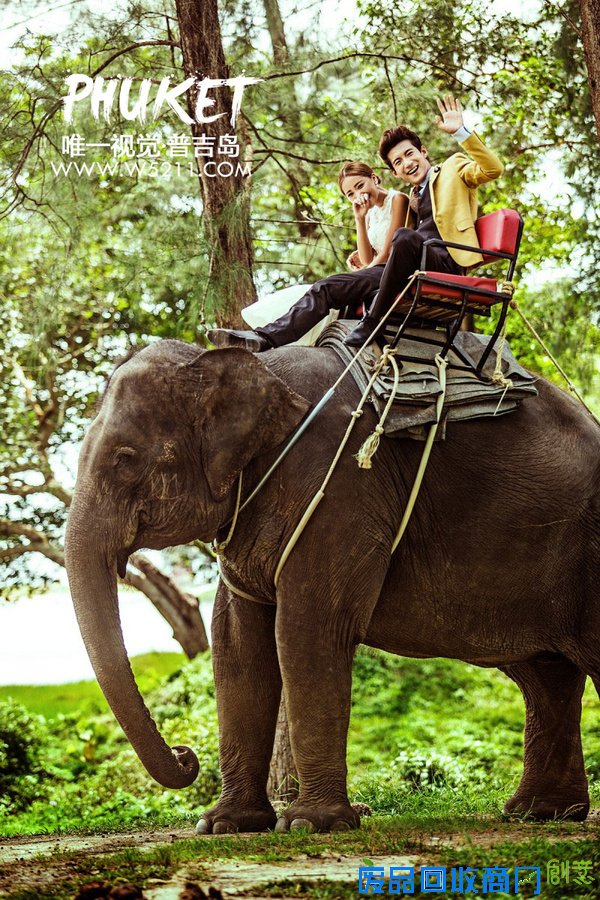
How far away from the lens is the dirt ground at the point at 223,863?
10.5ft

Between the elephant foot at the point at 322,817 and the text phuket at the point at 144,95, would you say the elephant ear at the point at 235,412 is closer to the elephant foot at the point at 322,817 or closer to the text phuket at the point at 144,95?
the elephant foot at the point at 322,817

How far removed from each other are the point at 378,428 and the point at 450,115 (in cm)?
135

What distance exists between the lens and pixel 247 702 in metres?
4.90

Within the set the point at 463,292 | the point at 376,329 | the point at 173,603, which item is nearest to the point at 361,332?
the point at 376,329

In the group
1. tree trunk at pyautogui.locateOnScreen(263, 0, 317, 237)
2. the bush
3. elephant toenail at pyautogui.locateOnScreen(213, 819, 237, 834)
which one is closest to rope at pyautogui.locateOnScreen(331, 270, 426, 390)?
elephant toenail at pyautogui.locateOnScreen(213, 819, 237, 834)

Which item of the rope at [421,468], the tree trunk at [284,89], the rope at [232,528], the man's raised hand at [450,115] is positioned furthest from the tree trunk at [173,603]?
the man's raised hand at [450,115]

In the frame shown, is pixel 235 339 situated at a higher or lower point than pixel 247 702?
higher

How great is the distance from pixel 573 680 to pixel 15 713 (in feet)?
20.2

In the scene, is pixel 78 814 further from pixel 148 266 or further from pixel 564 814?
pixel 564 814

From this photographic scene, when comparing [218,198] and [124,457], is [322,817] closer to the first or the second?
[124,457]

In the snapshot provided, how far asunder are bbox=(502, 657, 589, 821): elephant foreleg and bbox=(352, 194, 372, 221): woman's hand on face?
2.23 m

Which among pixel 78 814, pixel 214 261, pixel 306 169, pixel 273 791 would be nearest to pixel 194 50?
pixel 214 261

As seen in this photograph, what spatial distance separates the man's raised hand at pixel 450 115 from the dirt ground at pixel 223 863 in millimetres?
2759

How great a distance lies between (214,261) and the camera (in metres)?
6.71
